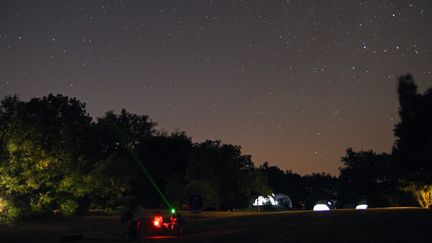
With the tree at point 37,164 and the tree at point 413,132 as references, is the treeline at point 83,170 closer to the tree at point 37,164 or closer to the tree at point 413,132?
the tree at point 37,164

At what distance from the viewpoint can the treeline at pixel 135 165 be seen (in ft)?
121

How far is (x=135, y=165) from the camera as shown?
64.0 metres

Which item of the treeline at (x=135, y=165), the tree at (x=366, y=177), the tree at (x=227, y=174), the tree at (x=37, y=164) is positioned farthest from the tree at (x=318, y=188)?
the tree at (x=37, y=164)

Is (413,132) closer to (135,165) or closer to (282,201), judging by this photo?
(135,165)

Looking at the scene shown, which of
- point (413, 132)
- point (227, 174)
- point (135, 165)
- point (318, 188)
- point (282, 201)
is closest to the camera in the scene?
point (413, 132)

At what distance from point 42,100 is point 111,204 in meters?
29.6

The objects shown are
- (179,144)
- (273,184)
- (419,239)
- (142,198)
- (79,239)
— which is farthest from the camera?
(273,184)

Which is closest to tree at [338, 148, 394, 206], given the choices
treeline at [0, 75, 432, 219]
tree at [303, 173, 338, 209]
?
treeline at [0, 75, 432, 219]

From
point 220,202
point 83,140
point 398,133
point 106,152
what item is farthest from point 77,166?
point 398,133

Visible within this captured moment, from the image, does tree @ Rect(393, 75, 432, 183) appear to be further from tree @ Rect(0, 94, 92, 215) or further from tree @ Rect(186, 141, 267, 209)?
tree @ Rect(0, 94, 92, 215)

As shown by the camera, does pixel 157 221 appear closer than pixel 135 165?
Yes

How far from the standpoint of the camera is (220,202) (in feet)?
200

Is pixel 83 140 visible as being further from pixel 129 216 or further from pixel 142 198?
pixel 142 198

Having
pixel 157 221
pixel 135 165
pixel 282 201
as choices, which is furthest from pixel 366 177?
pixel 157 221
